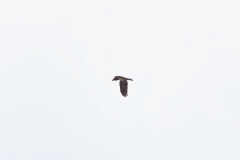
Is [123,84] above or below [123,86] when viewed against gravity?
above

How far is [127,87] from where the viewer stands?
37.0 m

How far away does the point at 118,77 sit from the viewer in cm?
3738

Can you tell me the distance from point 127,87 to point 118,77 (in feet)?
5.61
